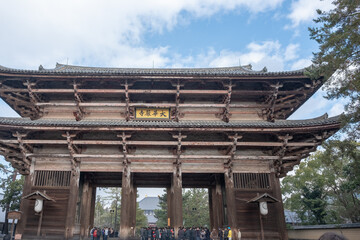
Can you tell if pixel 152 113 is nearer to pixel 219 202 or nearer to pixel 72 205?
pixel 72 205

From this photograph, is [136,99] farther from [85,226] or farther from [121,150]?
[85,226]

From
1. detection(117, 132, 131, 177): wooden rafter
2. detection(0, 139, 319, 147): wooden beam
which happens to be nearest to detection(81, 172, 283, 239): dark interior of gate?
detection(0, 139, 319, 147): wooden beam

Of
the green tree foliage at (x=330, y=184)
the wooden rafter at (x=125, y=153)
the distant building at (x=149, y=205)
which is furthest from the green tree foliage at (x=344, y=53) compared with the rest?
the distant building at (x=149, y=205)

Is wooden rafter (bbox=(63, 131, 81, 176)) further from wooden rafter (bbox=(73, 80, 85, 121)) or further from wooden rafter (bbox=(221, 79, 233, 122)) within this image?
wooden rafter (bbox=(221, 79, 233, 122))

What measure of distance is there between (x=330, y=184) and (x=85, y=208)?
86.6 feet

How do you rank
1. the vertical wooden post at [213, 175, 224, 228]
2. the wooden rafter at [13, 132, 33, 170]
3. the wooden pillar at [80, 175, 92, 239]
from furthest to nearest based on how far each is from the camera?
1. the vertical wooden post at [213, 175, 224, 228]
2. the wooden pillar at [80, 175, 92, 239]
3. the wooden rafter at [13, 132, 33, 170]

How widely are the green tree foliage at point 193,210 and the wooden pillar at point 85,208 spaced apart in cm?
2622

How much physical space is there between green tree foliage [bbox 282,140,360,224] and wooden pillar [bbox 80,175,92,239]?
14810 mm

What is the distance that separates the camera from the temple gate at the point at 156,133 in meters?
14.4

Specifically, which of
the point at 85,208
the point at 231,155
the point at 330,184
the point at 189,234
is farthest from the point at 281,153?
the point at 330,184

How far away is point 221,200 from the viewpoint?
18531 mm

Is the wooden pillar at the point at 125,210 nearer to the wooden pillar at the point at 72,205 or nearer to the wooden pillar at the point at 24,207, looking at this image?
the wooden pillar at the point at 72,205

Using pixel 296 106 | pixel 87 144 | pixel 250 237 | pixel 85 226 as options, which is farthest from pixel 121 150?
pixel 296 106

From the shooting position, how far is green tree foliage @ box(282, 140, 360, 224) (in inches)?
432
